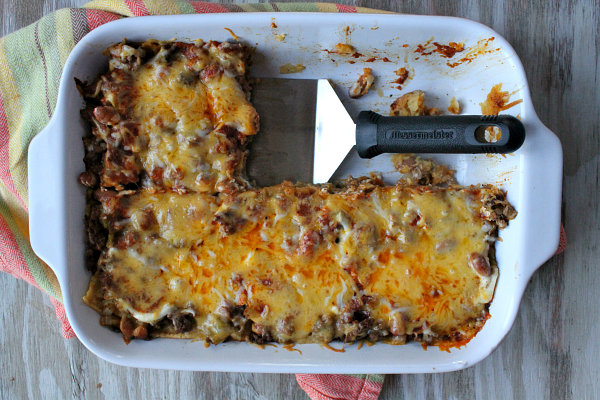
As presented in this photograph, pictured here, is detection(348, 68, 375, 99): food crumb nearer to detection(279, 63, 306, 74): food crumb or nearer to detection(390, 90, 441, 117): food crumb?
detection(390, 90, 441, 117): food crumb

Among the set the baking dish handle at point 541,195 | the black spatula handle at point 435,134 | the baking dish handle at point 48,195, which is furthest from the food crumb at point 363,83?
the baking dish handle at point 48,195

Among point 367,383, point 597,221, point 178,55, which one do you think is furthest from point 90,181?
point 597,221

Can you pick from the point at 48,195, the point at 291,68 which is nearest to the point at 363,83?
the point at 291,68

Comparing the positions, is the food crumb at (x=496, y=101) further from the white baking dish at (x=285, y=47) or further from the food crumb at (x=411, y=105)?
the food crumb at (x=411, y=105)

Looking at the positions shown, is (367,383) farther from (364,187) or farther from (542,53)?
(542,53)

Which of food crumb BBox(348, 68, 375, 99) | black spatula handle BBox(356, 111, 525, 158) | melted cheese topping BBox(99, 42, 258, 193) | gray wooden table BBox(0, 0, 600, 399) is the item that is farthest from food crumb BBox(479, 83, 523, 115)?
melted cheese topping BBox(99, 42, 258, 193)

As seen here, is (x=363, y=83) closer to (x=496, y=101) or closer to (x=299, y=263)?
(x=496, y=101)

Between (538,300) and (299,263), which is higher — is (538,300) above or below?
below
